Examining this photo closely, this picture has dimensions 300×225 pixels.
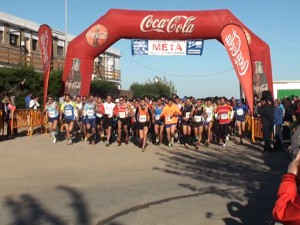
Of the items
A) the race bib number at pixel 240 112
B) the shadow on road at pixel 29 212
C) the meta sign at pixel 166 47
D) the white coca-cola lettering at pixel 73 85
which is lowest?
the shadow on road at pixel 29 212

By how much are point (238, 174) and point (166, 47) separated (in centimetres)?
1101

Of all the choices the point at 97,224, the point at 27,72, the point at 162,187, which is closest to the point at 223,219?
the point at 97,224

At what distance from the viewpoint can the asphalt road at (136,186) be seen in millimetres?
6230

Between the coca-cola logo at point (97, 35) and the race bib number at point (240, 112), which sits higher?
the coca-cola logo at point (97, 35)

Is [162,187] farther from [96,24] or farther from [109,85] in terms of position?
[109,85]

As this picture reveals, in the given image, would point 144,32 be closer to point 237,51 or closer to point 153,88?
point 237,51

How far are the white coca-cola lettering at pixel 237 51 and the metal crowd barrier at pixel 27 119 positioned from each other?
7.78 metres

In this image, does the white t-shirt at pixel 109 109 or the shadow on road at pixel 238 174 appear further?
the white t-shirt at pixel 109 109

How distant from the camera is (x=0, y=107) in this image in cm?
1514

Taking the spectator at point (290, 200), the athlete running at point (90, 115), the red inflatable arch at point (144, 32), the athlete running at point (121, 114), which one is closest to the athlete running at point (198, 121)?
the athlete running at point (121, 114)

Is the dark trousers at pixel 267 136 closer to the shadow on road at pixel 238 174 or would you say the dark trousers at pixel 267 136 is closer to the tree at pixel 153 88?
the shadow on road at pixel 238 174

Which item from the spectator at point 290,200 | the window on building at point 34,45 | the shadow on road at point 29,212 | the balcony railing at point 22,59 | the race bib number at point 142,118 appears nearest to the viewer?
the spectator at point 290,200

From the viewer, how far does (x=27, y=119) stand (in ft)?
56.7

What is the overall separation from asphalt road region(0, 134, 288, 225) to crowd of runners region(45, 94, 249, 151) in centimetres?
123
